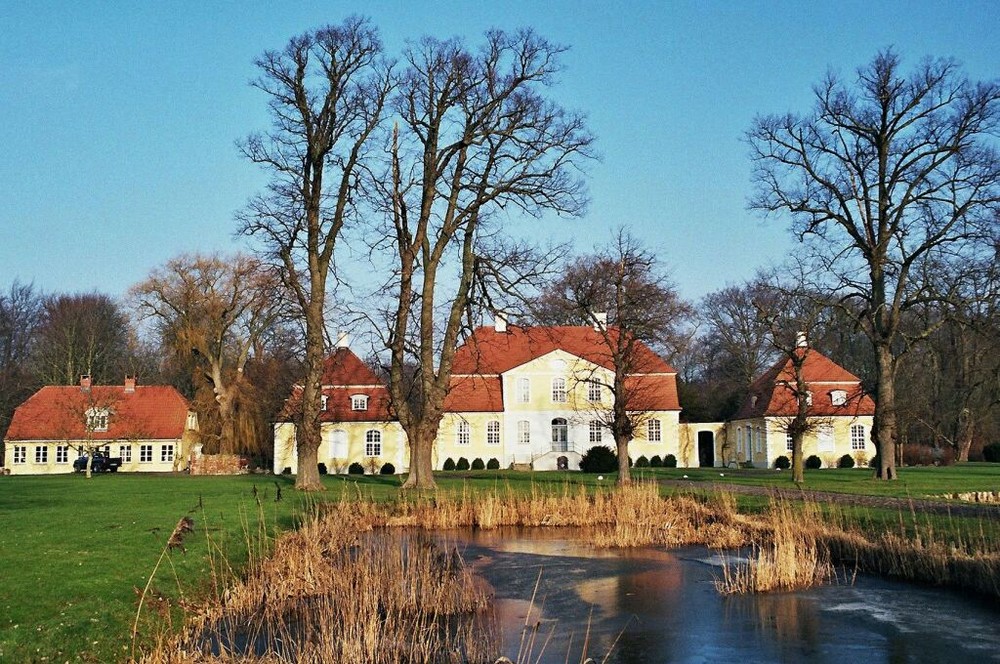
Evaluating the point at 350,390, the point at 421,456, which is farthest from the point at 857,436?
the point at 421,456

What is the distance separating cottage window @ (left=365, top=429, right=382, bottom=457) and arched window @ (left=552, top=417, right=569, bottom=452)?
8471mm

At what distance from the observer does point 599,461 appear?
3750 centimetres

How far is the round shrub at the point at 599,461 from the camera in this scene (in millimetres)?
37500

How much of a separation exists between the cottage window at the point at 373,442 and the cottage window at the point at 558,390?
869 cm

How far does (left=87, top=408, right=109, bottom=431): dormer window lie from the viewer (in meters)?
39.1

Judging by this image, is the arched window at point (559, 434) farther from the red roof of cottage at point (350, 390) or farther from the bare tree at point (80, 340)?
the bare tree at point (80, 340)

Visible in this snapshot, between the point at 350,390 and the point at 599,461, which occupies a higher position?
the point at 350,390

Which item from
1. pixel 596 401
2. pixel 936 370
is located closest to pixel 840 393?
pixel 936 370

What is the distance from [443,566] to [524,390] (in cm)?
3300

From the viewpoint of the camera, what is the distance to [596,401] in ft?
146

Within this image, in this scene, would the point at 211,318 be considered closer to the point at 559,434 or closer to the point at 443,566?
the point at 559,434

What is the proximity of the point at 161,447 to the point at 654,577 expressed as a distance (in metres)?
38.4

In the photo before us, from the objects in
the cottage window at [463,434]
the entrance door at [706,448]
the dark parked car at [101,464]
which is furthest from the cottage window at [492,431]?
the dark parked car at [101,464]

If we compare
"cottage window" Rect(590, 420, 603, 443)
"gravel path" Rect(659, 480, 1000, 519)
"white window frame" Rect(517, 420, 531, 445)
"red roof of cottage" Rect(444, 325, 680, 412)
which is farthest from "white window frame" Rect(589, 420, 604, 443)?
"gravel path" Rect(659, 480, 1000, 519)
